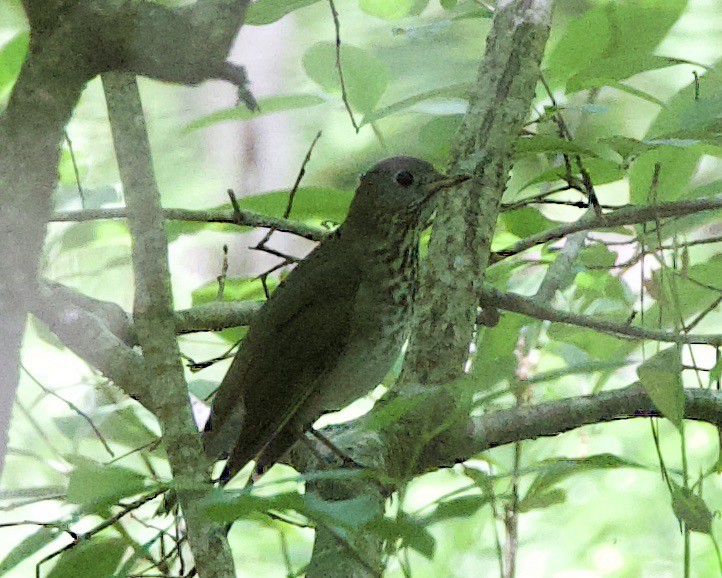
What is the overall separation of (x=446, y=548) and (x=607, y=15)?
0.51 metres

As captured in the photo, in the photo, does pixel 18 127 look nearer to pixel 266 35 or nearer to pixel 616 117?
pixel 266 35

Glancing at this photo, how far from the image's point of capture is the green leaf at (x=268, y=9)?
0.69 meters

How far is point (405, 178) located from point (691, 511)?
479 millimetres

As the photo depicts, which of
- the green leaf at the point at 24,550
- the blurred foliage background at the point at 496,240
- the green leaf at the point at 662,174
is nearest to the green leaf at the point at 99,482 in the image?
the green leaf at the point at 24,550

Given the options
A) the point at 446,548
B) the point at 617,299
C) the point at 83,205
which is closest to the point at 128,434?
the point at 83,205

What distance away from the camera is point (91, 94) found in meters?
0.66

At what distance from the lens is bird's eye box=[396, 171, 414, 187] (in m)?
0.88

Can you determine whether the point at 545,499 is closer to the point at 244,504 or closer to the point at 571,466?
the point at 571,466

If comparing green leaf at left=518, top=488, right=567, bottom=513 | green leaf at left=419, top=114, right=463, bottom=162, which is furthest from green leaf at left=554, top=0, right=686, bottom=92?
green leaf at left=518, top=488, right=567, bottom=513

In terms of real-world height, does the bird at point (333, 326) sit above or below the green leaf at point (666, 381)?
above

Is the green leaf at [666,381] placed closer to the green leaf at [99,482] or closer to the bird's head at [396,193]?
the green leaf at [99,482]

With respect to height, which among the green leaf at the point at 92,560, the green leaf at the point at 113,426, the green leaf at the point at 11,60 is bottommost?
the green leaf at the point at 92,560

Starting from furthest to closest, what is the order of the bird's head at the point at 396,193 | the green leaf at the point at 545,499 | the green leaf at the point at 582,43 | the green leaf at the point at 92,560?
the bird's head at the point at 396,193, the green leaf at the point at 582,43, the green leaf at the point at 545,499, the green leaf at the point at 92,560

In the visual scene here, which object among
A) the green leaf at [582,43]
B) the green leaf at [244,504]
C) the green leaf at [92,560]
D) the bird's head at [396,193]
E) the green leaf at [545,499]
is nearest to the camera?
the green leaf at [244,504]
